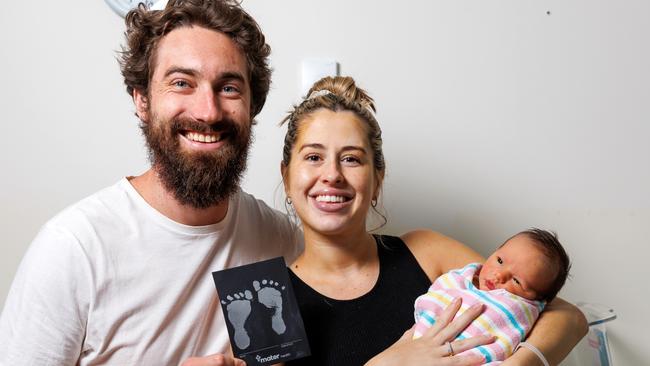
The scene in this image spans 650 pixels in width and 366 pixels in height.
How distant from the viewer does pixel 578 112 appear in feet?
6.34

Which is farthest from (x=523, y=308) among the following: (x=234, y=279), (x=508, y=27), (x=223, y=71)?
(x=508, y=27)

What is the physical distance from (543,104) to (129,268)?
56.3 inches

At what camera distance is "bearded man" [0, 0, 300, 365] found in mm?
1248

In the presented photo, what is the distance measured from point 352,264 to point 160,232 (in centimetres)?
47

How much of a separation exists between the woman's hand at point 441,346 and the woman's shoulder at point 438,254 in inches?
7.4

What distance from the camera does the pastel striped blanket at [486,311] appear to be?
119 cm

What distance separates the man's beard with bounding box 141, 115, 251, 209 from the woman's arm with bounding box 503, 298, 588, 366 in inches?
30.2

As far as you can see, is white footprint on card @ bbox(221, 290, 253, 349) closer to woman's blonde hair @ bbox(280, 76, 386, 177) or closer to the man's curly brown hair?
woman's blonde hair @ bbox(280, 76, 386, 177)

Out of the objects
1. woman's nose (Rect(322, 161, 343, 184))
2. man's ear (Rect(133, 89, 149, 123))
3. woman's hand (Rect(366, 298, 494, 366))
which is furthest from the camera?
man's ear (Rect(133, 89, 149, 123))

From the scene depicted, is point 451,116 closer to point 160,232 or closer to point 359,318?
point 359,318

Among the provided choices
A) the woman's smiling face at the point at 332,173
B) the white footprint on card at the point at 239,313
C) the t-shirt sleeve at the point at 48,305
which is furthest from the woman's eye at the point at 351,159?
the t-shirt sleeve at the point at 48,305

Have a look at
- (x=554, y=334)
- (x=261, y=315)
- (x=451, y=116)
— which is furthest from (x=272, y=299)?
(x=451, y=116)

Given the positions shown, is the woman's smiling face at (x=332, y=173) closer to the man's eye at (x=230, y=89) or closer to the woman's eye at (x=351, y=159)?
the woman's eye at (x=351, y=159)

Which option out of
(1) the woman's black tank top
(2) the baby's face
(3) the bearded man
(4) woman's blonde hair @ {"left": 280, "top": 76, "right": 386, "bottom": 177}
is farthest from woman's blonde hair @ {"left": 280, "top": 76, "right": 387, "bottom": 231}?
(2) the baby's face
